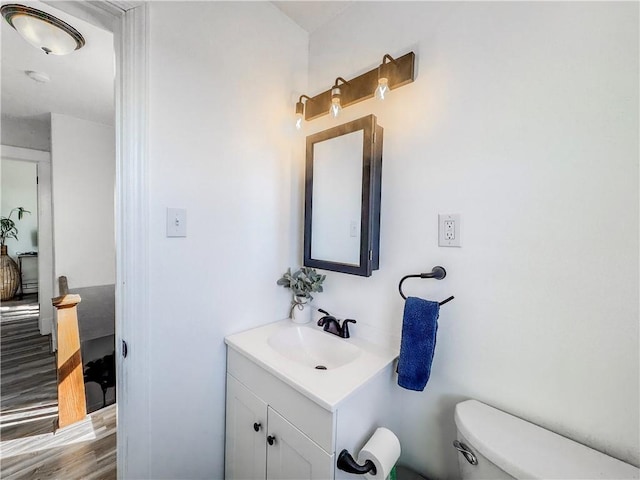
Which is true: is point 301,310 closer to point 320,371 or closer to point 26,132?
point 320,371

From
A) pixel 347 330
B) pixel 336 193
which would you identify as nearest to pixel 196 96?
pixel 336 193

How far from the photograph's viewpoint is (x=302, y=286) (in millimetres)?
1434

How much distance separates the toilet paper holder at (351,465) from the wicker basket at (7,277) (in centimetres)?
632

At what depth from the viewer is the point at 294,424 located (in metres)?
0.92

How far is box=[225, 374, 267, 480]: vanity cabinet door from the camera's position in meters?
1.05

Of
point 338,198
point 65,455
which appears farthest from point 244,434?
point 65,455

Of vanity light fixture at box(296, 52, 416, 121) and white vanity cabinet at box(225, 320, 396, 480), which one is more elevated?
vanity light fixture at box(296, 52, 416, 121)

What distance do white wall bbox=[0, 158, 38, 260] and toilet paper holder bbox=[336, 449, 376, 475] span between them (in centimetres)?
573

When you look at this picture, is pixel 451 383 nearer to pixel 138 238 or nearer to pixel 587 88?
pixel 587 88

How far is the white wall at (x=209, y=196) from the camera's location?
1039 mm

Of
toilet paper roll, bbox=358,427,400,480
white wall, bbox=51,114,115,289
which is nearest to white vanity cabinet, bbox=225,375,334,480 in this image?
toilet paper roll, bbox=358,427,400,480

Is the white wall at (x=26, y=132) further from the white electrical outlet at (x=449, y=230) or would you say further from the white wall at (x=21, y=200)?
the white electrical outlet at (x=449, y=230)

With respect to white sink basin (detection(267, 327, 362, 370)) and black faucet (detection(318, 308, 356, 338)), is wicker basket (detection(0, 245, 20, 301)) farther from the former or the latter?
black faucet (detection(318, 308, 356, 338))

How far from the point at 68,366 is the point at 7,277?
447 centimetres
